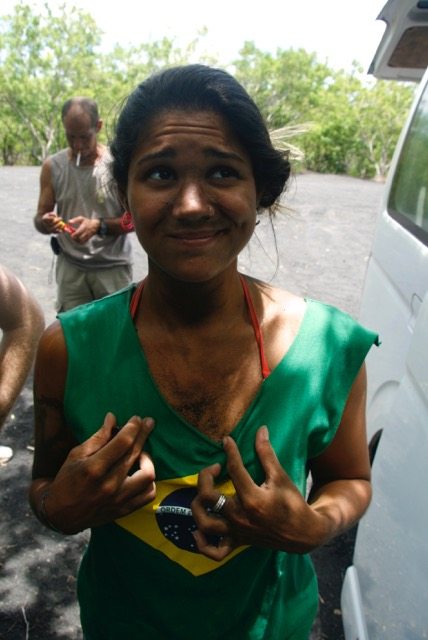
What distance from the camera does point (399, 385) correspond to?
187 cm

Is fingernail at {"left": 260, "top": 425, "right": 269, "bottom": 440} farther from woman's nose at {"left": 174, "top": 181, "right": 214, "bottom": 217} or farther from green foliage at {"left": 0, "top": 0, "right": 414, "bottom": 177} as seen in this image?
green foliage at {"left": 0, "top": 0, "right": 414, "bottom": 177}

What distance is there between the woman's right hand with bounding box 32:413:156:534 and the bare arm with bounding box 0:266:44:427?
60 centimetres

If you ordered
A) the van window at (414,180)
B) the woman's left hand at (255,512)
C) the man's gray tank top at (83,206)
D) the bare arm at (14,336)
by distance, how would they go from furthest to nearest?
the man's gray tank top at (83,206) → the van window at (414,180) → the bare arm at (14,336) → the woman's left hand at (255,512)

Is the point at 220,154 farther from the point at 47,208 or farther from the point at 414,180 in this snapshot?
the point at 47,208

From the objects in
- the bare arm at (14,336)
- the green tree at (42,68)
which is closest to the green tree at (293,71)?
the green tree at (42,68)

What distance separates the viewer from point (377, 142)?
24719 mm

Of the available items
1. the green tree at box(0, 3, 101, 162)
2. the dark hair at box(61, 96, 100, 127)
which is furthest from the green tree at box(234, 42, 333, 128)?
the dark hair at box(61, 96, 100, 127)

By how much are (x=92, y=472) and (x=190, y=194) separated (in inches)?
22.4

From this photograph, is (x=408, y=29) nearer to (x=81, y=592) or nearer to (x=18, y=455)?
(x=81, y=592)

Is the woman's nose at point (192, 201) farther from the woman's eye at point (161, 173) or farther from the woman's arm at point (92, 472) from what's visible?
the woman's arm at point (92, 472)

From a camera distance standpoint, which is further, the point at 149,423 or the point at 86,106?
the point at 86,106

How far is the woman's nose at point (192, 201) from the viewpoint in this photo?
3.68 ft

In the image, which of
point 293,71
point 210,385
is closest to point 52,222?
point 210,385

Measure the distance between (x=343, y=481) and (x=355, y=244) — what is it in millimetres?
8508
